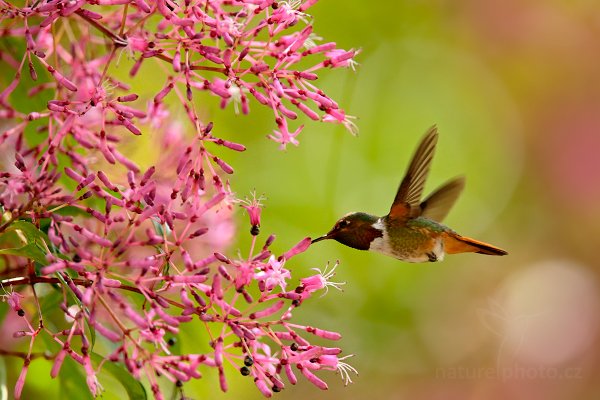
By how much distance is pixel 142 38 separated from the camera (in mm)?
1741

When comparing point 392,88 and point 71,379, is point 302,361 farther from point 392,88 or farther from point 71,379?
point 392,88

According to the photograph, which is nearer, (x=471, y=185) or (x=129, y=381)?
(x=129, y=381)

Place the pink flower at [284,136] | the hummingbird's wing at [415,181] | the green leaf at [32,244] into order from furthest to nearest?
the hummingbird's wing at [415,181]
the pink flower at [284,136]
the green leaf at [32,244]

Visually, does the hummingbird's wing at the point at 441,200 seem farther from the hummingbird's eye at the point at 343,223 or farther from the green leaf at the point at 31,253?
the green leaf at the point at 31,253

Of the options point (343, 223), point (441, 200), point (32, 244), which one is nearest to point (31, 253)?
point (32, 244)

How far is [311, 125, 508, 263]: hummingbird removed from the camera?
2.07m

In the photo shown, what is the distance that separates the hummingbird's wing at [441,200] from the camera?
226 cm

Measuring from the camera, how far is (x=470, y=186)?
17.2ft

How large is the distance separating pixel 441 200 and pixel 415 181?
6.6 inches

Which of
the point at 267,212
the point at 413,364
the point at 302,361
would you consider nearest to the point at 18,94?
the point at 302,361

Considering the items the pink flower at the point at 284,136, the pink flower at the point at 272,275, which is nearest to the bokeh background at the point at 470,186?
the pink flower at the point at 284,136

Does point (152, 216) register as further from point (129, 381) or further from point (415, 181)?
point (415, 181)

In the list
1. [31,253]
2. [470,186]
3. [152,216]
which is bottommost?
[470,186]

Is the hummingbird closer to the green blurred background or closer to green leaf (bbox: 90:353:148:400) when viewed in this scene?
green leaf (bbox: 90:353:148:400)
